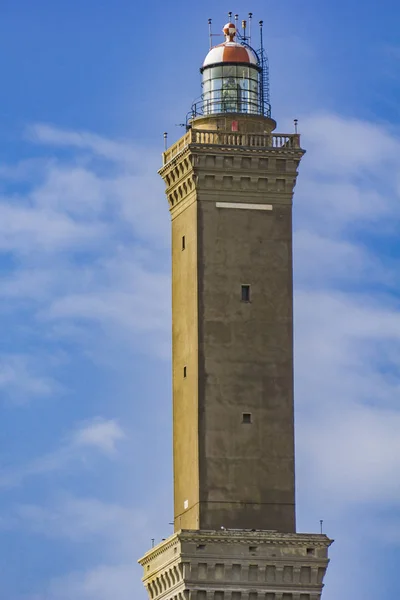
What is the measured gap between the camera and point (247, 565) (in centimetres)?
9406

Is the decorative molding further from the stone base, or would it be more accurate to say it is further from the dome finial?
the stone base

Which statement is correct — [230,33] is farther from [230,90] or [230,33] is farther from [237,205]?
[237,205]

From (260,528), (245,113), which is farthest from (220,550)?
(245,113)

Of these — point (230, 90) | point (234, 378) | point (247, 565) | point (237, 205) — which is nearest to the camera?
point (247, 565)

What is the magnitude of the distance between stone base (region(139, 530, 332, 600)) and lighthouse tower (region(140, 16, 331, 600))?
33 millimetres

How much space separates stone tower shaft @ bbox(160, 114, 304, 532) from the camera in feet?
313

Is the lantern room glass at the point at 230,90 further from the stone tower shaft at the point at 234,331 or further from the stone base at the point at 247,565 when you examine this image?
the stone base at the point at 247,565

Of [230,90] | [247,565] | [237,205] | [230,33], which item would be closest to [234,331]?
[237,205]

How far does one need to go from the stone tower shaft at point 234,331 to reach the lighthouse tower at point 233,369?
34mm

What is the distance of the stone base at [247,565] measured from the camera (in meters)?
93.9

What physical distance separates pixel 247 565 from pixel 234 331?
8.11 meters

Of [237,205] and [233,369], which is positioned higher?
[237,205]

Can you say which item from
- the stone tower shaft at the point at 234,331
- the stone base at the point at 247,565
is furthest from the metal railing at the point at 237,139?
the stone base at the point at 247,565

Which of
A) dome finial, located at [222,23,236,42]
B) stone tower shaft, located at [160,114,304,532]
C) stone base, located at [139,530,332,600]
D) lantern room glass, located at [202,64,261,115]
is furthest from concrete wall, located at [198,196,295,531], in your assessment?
dome finial, located at [222,23,236,42]
